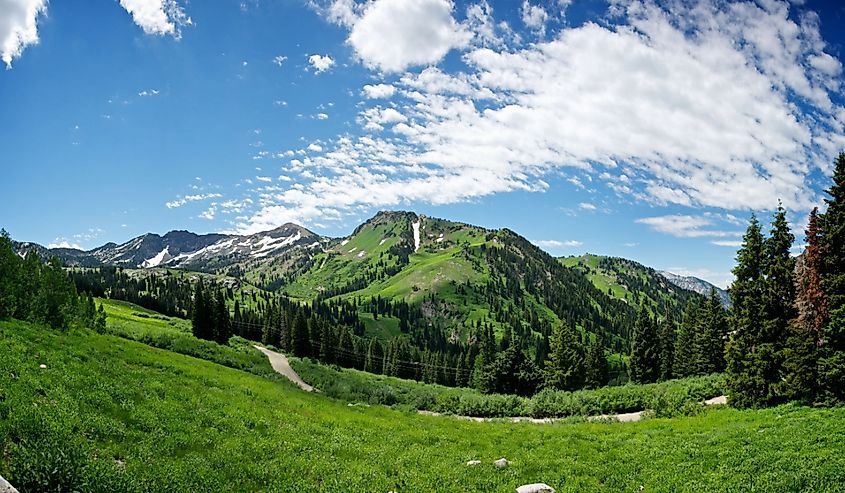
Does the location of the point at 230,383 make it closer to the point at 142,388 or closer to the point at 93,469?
the point at 142,388

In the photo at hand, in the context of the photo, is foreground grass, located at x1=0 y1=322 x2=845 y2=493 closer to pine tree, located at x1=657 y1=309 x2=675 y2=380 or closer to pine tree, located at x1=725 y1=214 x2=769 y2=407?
pine tree, located at x1=725 y1=214 x2=769 y2=407

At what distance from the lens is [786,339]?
3562cm

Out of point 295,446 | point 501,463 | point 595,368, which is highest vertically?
point 295,446

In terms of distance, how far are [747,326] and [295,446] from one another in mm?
37606

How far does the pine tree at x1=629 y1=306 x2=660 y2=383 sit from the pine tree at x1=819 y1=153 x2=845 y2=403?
2277 inches

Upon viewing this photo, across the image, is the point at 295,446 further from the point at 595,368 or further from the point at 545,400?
the point at 595,368

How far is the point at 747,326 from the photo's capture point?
39.1 metres

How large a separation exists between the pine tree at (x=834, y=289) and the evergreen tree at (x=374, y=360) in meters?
127

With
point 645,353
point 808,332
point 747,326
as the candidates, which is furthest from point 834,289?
point 645,353

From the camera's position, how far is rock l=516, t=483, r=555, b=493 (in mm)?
16766

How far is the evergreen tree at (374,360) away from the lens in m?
148

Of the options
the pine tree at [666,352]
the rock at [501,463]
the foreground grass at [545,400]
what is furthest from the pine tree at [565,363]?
the rock at [501,463]

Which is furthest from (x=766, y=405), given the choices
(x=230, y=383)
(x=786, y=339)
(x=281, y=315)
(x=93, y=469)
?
(x=281, y=315)

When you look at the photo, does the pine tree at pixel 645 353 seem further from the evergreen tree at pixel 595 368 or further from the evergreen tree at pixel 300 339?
the evergreen tree at pixel 300 339
